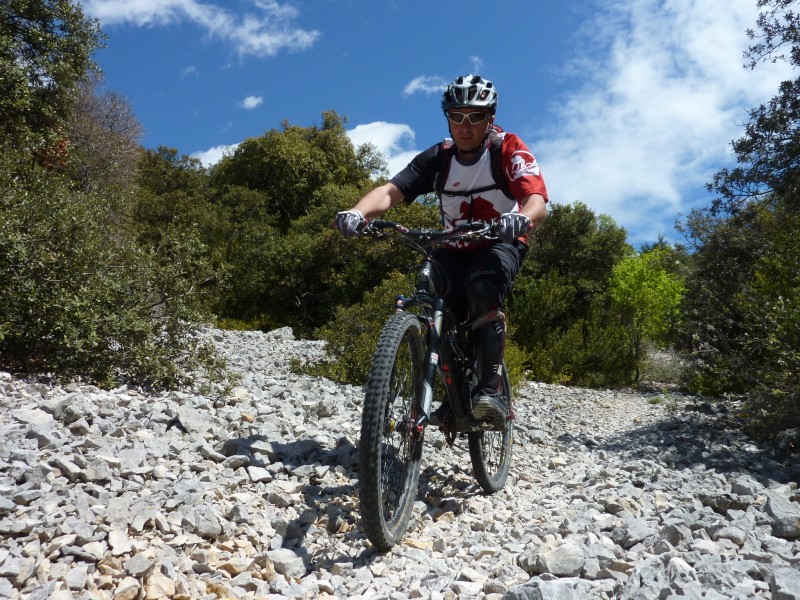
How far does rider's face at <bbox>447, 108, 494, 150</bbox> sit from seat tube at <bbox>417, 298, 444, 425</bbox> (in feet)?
Answer: 3.71

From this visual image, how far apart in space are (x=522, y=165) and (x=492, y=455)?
7.10 ft

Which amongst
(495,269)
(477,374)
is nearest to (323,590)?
(477,374)

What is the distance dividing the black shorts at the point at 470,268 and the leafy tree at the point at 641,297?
64.4 feet

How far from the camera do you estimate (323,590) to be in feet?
8.73

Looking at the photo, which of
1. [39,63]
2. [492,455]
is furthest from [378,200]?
[39,63]

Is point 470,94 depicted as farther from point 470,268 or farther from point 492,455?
point 492,455

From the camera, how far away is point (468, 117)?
395 centimetres

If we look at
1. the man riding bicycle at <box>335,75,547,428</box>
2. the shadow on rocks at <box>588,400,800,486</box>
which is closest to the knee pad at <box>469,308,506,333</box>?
the man riding bicycle at <box>335,75,547,428</box>

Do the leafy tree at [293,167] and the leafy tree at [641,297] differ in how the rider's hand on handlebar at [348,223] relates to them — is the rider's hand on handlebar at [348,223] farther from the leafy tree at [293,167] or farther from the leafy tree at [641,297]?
the leafy tree at [293,167]

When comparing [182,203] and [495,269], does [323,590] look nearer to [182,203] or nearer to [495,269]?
[495,269]

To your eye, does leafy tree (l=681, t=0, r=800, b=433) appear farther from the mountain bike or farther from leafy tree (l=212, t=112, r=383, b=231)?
leafy tree (l=212, t=112, r=383, b=231)

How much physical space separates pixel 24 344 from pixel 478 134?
4358 millimetres

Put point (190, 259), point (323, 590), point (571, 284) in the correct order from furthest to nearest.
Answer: point (571, 284) < point (190, 259) < point (323, 590)

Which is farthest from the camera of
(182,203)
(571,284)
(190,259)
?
(182,203)
